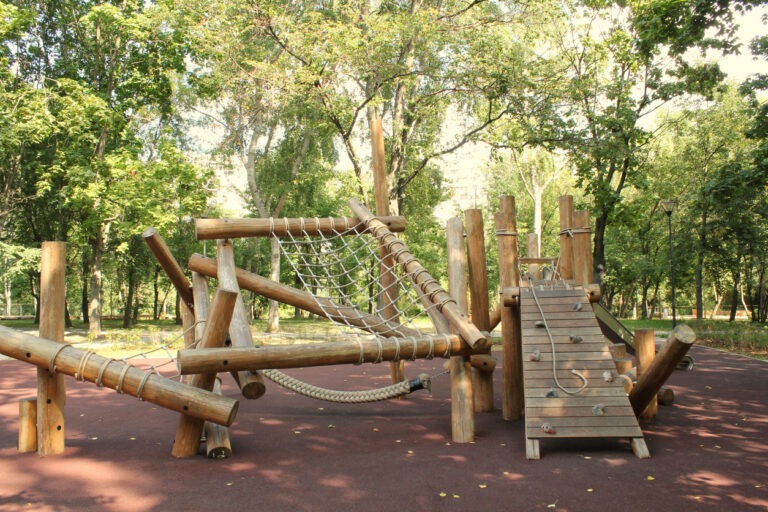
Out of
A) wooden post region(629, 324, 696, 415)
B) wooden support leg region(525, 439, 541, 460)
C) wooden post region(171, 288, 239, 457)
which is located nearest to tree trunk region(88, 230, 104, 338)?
wooden post region(171, 288, 239, 457)

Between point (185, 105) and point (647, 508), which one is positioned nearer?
point (647, 508)

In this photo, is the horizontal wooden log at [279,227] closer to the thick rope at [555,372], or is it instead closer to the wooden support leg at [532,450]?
the thick rope at [555,372]

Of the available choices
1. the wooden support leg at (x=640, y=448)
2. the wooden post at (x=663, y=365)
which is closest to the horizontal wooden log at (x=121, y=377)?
the wooden support leg at (x=640, y=448)

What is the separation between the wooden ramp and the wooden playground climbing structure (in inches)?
0.4

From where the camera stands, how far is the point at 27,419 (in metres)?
5.10

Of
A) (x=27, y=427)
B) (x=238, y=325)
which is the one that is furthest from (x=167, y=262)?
(x=27, y=427)

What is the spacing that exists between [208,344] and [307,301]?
192 centimetres

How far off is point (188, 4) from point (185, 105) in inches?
313

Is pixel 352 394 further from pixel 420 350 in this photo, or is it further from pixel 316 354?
pixel 316 354

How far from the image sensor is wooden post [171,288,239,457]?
4.50 m

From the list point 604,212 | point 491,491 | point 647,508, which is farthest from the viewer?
point 604,212

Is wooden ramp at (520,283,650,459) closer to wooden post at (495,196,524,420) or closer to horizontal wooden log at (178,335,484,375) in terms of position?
wooden post at (495,196,524,420)

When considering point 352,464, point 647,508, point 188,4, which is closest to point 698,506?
point 647,508

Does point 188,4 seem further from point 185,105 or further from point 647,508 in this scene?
point 647,508
